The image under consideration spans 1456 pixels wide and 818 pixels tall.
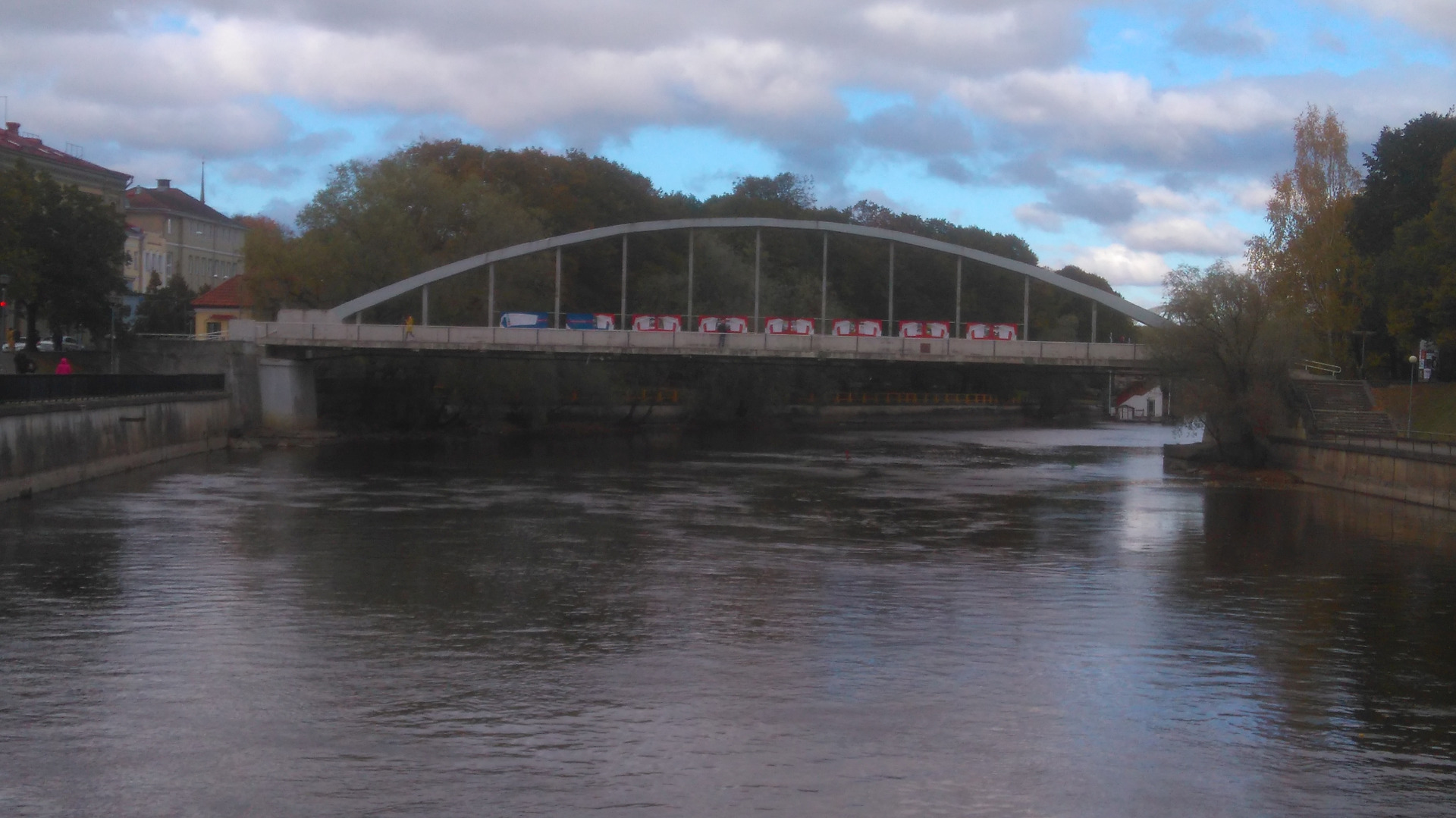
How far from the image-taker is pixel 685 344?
63.0m

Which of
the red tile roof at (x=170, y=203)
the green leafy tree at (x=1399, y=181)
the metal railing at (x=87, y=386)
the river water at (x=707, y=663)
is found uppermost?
the red tile roof at (x=170, y=203)

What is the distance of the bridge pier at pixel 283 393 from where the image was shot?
199 ft

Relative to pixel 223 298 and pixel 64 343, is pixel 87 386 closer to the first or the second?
pixel 64 343

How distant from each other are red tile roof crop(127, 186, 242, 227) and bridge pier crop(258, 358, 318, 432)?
192ft

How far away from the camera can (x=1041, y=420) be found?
378 ft

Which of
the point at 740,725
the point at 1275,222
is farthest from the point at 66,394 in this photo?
the point at 1275,222

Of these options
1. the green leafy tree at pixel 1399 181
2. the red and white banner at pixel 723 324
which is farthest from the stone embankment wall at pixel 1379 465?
the red and white banner at pixel 723 324

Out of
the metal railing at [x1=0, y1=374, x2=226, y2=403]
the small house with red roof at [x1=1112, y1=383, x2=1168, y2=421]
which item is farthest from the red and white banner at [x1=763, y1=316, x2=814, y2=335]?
the small house with red roof at [x1=1112, y1=383, x2=1168, y2=421]

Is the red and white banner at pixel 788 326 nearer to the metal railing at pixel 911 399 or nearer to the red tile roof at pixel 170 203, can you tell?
the metal railing at pixel 911 399

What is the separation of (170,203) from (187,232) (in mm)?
2801

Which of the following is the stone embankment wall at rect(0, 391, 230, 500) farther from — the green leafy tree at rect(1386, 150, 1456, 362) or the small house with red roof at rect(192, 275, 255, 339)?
the green leafy tree at rect(1386, 150, 1456, 362)

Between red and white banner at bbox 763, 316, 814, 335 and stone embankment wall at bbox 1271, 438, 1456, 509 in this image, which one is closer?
stone embankment wall at bbox 1271, 438, 1456, 509

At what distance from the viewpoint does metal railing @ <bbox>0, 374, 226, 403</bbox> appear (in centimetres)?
3328

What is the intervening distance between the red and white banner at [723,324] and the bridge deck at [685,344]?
2.95 metres
